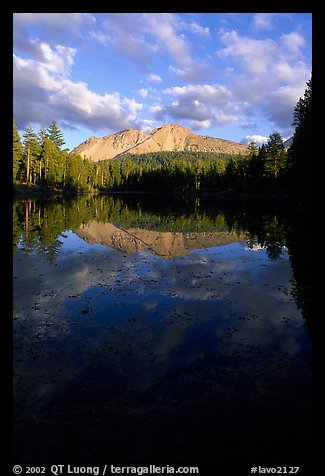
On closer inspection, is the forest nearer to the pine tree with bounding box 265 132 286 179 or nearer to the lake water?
the pine tree with bounding box 265 132 286 179

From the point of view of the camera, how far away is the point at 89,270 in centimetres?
1744

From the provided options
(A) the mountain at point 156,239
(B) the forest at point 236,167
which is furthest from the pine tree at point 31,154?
(A) the mountain at point 156,239

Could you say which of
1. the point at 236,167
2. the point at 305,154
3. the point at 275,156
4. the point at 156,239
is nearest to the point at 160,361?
the point at 156,239

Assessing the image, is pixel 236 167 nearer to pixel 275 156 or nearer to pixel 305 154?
pixel 275 156

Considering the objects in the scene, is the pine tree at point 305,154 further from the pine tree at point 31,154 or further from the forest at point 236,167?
the pine tree at point 31,154

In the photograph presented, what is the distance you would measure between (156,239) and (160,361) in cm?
1953

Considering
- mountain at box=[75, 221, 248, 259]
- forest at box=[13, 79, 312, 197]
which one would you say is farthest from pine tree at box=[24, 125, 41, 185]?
mountain at box=[75, 221, 248, 259]

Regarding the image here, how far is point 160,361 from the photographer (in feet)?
27.9

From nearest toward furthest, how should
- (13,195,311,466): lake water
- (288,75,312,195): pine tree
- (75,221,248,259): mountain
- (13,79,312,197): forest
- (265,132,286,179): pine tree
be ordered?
(13,195,311,466): lake water < (75,221,248,259): mountain < (288,75,312,195): pine tree < (13,79,312,197): forest < (265,132,286,179): pine tree

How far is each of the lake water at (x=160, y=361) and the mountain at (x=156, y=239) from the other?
15.3 ft

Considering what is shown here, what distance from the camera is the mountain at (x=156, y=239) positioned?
23.7m

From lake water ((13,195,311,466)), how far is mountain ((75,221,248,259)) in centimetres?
465

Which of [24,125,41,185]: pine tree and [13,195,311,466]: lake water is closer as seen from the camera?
[13,195,311,466]: lake water

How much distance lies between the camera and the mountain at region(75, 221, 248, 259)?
23.7 meters
